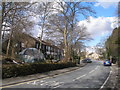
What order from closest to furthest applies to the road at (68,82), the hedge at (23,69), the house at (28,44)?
the road at (68,82) → the hedge at (23,69) → the house at (28,44)

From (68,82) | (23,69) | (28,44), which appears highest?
(28,44)

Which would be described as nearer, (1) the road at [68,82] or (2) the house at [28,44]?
(1) the road at [68,82]

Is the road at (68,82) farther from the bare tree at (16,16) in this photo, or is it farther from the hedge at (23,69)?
the bare tree at (16,16)

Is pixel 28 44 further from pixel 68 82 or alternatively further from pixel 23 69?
Result: pixel 68 82

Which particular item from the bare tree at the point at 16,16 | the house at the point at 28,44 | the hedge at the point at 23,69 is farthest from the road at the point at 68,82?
the house at the point at 28,44

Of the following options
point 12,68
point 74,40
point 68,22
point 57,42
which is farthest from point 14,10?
point 74,40

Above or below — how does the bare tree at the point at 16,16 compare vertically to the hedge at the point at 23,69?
above

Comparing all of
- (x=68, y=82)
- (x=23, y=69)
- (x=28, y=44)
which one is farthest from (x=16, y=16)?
(x=28, y=44)

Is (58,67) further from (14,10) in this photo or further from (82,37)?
(82,37)

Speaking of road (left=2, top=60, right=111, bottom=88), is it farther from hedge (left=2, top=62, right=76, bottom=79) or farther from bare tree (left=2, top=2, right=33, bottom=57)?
bare tree (left=2, top=2, right=33, bottom=57)

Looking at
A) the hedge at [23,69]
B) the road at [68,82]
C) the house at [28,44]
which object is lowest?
the road at [68,82]

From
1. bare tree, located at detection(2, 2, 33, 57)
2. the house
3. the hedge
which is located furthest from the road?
the house

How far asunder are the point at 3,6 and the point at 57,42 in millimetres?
21004

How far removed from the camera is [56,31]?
26.0m
